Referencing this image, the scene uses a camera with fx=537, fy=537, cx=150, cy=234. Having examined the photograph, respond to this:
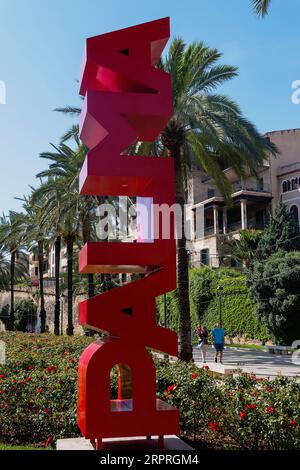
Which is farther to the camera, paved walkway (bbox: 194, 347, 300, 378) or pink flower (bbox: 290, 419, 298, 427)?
paved walkway (bbox: 194, 347, 300, 378)

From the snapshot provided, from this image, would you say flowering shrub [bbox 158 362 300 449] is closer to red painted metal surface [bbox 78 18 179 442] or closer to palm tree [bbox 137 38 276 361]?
red painted metal surface [bbox 78 18 179 442]

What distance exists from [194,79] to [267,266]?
13.4m

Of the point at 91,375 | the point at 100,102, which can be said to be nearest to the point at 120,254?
the point at 91,375

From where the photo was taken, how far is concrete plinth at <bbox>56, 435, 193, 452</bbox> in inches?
243

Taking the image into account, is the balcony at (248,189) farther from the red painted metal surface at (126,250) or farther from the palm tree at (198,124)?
the red painted metal surface at (126,250)

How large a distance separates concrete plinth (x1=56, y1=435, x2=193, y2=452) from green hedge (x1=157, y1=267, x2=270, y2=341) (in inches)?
907

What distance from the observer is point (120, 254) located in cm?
641

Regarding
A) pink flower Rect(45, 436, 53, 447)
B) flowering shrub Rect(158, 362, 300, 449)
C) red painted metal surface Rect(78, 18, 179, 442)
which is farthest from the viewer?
pink flower Rect(45, 436, 53, 447)

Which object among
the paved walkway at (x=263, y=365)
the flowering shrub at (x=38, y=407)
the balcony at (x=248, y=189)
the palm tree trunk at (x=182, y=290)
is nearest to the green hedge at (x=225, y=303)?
the paved walkway at (x=263, y=365)

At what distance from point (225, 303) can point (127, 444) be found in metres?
27.0

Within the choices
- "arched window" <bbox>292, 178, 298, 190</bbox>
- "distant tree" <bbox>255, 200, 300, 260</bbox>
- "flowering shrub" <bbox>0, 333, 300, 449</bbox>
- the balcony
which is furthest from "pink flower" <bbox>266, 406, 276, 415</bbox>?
"arched window" <bbox>292, 178, 298, 190</bbox>

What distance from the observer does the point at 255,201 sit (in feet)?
148

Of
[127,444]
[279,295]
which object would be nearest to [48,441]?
[127,444]
